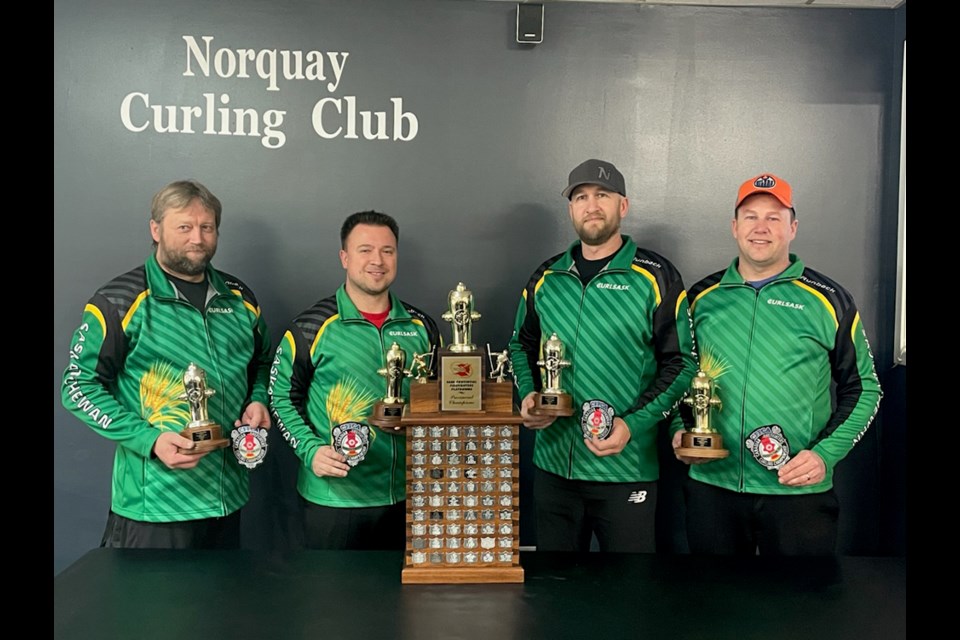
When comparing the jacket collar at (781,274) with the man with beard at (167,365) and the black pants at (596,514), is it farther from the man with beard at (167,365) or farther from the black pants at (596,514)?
the man with beard at (167,365)

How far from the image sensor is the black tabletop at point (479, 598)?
1.76 m

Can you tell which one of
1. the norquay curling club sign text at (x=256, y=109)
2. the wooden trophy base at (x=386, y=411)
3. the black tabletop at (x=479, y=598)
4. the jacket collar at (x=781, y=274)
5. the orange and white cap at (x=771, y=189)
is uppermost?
the norquay curling club sign text at (x=256, y=109)

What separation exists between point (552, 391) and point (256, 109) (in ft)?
5.99

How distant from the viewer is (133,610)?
184cm

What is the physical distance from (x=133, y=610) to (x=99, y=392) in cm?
105

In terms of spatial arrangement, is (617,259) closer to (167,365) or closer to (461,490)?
(461,490)

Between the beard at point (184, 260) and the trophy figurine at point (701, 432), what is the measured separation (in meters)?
1.69

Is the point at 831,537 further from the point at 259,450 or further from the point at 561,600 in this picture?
the point at 259,450

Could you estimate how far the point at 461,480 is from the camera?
2094 mm

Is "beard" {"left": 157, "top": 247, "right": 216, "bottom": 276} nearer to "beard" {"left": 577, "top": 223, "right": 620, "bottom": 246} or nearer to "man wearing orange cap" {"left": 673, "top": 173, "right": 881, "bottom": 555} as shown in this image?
"beard" {"left": 577, "top": 223, "right": 620, "bottom": 246}

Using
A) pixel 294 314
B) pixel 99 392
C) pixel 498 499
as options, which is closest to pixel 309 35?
pixel 294 314

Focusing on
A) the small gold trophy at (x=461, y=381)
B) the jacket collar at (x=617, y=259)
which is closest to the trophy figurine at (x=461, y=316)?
the small gold trophy at (x=461, y=381)

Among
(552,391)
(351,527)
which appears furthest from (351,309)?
(552,391)

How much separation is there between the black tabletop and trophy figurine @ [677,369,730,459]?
45 centimetres
